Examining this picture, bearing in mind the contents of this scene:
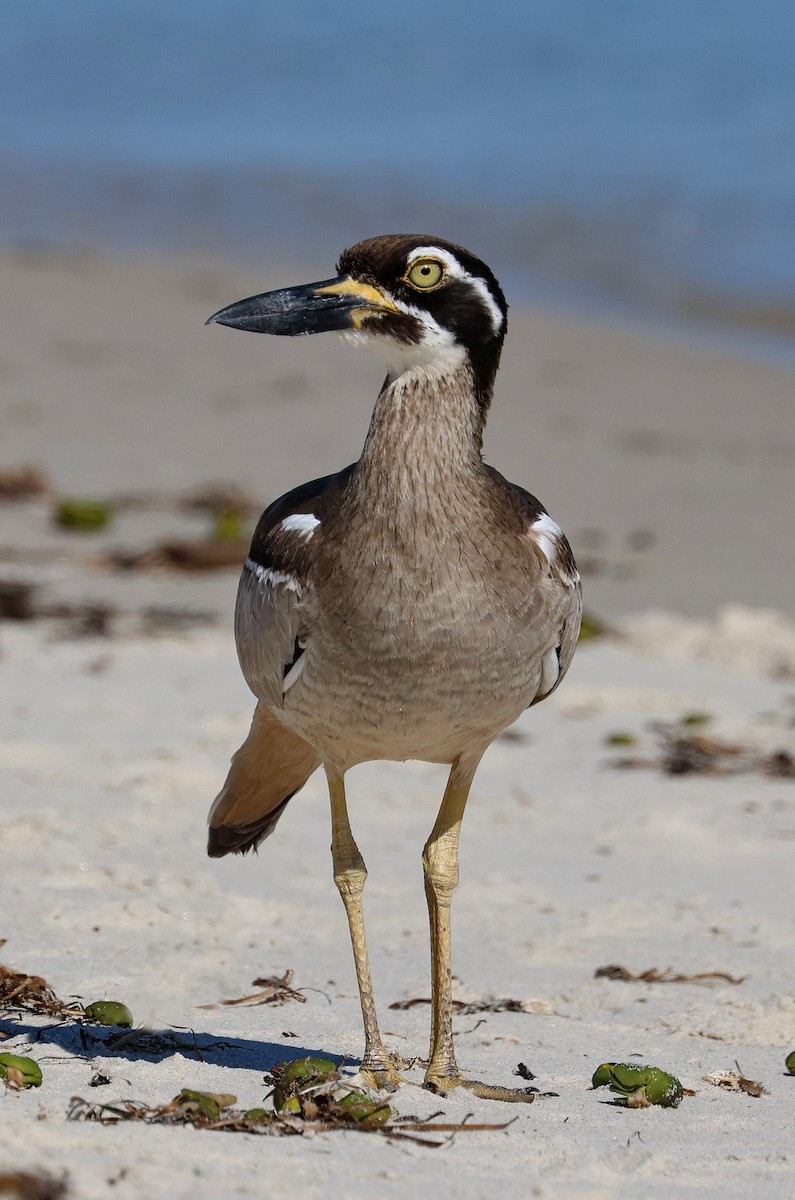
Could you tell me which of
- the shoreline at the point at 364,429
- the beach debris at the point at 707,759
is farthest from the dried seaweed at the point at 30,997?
the shoreline at the point at 364,429

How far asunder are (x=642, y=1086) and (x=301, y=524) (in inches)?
61.0

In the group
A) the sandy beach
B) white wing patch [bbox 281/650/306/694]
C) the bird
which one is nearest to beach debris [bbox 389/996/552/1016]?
the sandy beach

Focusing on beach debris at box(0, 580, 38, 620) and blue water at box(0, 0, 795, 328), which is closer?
beach debris at box(0, 580, 38, 620)

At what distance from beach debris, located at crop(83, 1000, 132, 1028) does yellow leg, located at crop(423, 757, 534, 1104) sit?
30.1 inches

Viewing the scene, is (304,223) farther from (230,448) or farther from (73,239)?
(230,448)

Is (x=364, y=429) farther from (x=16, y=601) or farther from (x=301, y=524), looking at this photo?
(x=301, y=524)

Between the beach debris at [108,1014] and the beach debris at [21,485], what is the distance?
6415 mm

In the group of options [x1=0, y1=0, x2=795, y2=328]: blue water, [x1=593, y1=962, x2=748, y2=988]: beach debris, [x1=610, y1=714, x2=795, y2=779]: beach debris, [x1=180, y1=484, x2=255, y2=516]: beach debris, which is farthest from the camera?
[x1=0, y1=0, x2=795, y2=328]: blue water

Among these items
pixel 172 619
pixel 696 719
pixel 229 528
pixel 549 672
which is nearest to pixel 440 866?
pixel 549 672

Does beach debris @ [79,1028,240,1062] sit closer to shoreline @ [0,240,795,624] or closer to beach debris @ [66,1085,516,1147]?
beach debris @ [66,1085,516,1147]

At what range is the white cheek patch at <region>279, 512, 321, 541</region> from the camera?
12.9ft

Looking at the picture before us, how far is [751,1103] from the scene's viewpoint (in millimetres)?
3779

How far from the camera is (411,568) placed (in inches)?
147

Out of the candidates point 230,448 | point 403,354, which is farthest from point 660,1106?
point 230,448
